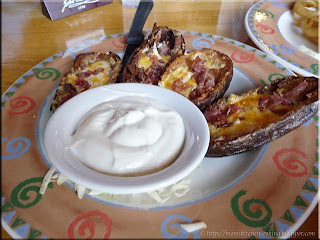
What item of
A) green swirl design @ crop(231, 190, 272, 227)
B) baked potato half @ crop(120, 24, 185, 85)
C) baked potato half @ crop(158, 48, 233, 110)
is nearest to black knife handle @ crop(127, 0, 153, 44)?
baked potato half @ crop(120, 24, 185, 85)

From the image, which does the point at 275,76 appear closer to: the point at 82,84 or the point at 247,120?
the point at 247,120

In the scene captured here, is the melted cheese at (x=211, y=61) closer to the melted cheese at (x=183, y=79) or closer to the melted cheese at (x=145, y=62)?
the melted cheese at (x=183, y=79)

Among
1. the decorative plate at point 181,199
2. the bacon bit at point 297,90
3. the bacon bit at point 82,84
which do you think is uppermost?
the bacon bit at point 297,90

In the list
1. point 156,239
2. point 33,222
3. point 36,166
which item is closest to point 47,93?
point 36,166

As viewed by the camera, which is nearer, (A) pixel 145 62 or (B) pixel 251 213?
(B) pixel 251 213

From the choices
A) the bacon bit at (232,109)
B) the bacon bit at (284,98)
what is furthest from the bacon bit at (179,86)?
the bacon bit at (284,98)

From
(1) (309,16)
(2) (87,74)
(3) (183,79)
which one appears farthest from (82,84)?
(1) (309,16)

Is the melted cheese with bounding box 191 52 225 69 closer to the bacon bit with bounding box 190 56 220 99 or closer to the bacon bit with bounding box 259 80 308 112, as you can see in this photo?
the bacon bit with bounding box 190 56 220 99
